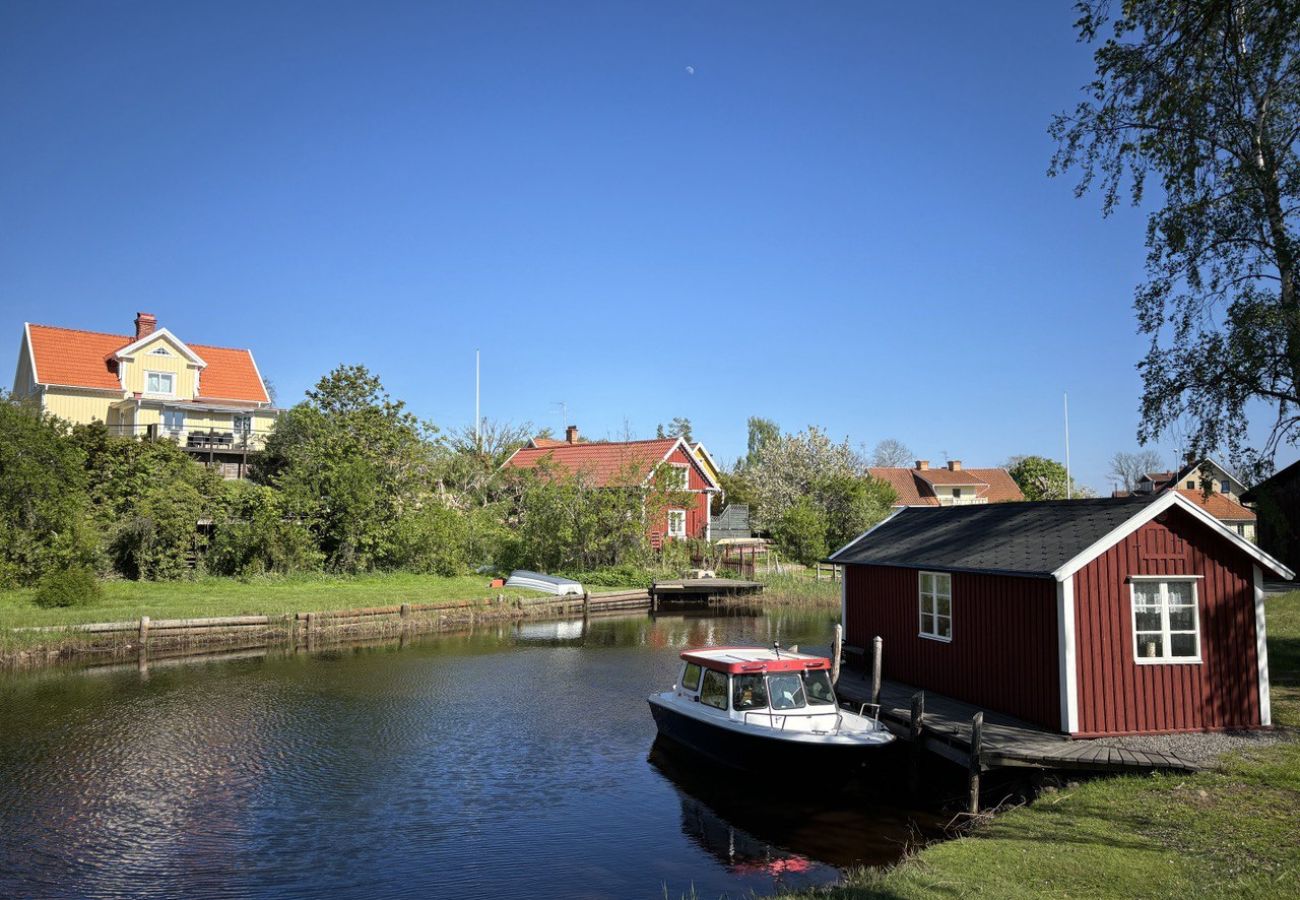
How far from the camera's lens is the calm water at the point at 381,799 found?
42.8 ft

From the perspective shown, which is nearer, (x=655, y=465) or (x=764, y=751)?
(x=764, y=751)

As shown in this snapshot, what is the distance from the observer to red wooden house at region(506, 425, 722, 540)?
53156 mm

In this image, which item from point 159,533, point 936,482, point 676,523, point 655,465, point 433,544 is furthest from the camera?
point 936,482

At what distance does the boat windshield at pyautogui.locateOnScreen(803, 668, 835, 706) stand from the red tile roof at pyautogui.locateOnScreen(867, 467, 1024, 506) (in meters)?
73.7

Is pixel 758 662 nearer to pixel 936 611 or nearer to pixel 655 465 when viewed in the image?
pixel 936 611

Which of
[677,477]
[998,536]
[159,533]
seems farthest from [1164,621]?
[677,477]

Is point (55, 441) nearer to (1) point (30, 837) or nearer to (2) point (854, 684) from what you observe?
(1) point (30, 837)

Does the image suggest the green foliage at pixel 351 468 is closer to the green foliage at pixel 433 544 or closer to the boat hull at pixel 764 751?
the green foliage at pixel 433 544

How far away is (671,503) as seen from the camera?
51625 millimetres

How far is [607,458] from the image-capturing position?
57.0 m

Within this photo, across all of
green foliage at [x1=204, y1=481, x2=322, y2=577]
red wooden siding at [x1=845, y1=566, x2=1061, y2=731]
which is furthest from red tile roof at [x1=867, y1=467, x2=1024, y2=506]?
red wooden siding at [x1=845, y1=566, x2=1061, y2=731]

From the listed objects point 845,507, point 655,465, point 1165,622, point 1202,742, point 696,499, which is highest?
point 655,465

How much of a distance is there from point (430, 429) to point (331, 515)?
7854 mm

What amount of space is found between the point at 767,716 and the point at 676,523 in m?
38.6
